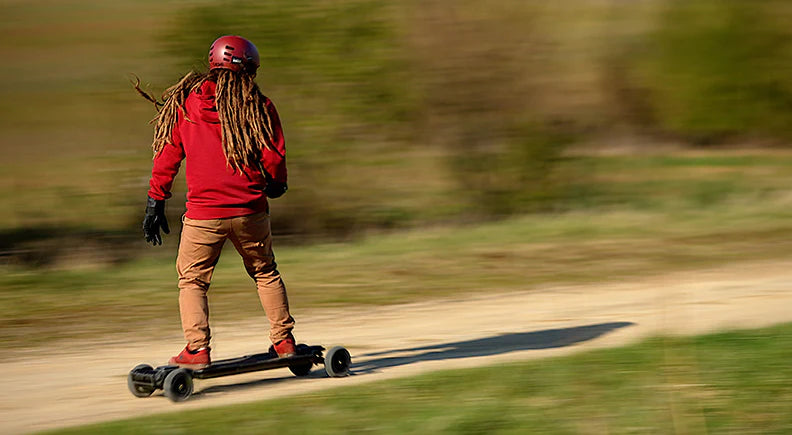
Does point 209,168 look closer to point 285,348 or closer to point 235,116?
point 235,116

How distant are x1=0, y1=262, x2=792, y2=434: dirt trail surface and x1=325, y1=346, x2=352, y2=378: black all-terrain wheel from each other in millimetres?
59

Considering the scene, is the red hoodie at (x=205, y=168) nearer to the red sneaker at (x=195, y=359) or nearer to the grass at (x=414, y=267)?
the red sneaker at (x=195, y=359)

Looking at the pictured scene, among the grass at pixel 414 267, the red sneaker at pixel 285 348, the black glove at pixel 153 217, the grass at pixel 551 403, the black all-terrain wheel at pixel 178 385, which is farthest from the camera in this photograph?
the grass at pixel 414 267

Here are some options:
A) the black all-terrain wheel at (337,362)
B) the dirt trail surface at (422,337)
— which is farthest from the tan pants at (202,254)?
the black all-terrain wheel at (337,362)

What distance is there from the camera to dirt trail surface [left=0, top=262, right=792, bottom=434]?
22.7ft

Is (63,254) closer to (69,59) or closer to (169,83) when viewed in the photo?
(169,83)

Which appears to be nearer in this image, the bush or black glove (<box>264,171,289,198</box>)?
black glove (<box>264,171,289,198</box>)

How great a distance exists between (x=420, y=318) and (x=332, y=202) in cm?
592

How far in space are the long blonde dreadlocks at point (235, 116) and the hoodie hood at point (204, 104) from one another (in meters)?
0.03

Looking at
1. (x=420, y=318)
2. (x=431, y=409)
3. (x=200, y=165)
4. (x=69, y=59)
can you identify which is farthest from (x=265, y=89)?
(x=69, y=59)

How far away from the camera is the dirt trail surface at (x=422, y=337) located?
6.91 metres

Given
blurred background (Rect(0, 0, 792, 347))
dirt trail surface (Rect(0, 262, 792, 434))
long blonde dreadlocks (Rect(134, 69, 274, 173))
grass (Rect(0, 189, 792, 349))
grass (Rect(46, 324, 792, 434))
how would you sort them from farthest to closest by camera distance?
blurred background (Rect(0, 0, 792, 347)) < grass (Rect(0, 189, 792, 349)) < dirt trail surface (Rect(0, 262, 792, 434)) < long blonde dreadlocks (Rect(134, 69, 274, 173)) < grass (Rect(46, 324, 792, 434))

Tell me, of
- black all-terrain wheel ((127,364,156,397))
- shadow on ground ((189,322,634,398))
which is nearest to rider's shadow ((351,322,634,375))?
shadow on ground ((189,322,634,398))

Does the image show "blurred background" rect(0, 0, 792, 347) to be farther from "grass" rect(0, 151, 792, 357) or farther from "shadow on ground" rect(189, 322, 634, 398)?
"shadow on ground" rect(189, 322, 634, 398)
